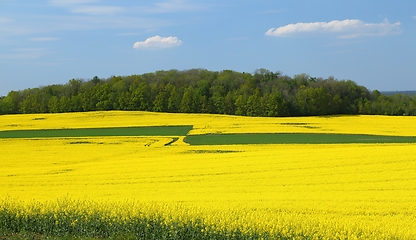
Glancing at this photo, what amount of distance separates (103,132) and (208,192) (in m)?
19.6

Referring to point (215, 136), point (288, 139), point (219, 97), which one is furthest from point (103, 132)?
point (219, 97)

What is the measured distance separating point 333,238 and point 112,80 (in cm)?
4942

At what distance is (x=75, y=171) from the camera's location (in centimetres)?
1555

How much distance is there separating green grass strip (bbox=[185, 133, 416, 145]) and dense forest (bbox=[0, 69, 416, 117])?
17346 millimetres

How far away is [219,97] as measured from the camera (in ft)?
154

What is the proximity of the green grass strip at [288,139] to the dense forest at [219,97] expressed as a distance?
1735cm

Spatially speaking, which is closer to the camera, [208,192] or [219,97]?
[208,192]

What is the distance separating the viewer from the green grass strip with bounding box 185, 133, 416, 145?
78.5 feet

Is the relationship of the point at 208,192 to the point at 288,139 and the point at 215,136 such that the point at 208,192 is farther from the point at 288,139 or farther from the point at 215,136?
the point at 215,136

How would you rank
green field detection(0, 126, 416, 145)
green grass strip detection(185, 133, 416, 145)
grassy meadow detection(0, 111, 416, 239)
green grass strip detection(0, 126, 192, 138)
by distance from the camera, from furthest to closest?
green grass strip detection(0, 126, 192, 138)
green field detection(0, 126, 416, 145)
green grass strip detection(185, 133, 416, 145)
grassy meadow detection(0, 111, 416, 239)

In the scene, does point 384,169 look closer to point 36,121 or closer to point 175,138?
point 175,138

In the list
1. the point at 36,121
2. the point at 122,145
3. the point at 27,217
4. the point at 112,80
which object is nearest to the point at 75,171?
the point at 27,217

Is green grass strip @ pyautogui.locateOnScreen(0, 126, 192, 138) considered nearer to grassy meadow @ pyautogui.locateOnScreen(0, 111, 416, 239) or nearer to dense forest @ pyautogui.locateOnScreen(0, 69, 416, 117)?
grassy meadow @ pyautogui.locateOnScreen(0, 111, 416, 239)

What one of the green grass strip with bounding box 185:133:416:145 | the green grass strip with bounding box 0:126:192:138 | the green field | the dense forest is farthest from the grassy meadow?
the dense forest
